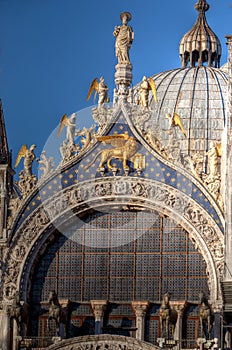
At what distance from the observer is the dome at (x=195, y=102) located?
6512 centimetres

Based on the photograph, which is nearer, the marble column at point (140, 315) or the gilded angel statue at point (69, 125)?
the marble column at point (140, 315)

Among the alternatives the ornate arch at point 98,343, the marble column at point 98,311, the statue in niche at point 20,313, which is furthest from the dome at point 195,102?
the ornate arch at point 98,343

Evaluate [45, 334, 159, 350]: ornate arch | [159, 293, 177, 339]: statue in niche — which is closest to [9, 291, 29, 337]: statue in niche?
[45, 334, 159, 350]: ornate arch

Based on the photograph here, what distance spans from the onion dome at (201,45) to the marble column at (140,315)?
1900 centimetres

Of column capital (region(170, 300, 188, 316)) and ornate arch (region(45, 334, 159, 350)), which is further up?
column capital (region(170, 300, 188, 316))

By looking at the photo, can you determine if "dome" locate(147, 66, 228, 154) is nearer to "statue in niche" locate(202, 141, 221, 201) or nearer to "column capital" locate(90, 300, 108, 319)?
"statue in niche" locate(202, 141, 221, 201)

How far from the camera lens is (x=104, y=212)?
51.3 m

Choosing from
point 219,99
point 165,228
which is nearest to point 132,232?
point 165,228

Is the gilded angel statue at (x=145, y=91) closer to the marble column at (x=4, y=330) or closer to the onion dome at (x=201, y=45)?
the marble column at (x=4, y=330)

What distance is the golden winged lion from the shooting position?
50906mm

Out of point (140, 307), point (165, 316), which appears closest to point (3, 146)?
A: point (140, 307)

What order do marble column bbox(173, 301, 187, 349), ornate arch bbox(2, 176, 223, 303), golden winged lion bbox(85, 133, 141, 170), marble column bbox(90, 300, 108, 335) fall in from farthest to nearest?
Result: golden winged lion bbox(85, 133, 141, 170)
marble column bbox(90, 300, 108, 335)
ornate arch bbox(2, 176, 223, 303)
marble column bbox(173, 301, 187, 349)

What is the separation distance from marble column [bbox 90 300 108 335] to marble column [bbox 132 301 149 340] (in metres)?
0.83

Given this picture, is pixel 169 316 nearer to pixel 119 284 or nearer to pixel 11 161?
pixel 119 284
